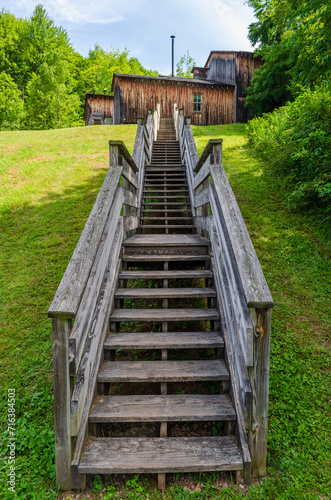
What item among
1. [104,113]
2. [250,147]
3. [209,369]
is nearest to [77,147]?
[250,147]

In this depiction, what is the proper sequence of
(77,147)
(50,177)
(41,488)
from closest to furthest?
(41,488) → (50,177) → (77,147)

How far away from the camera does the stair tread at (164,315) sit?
9.52ft

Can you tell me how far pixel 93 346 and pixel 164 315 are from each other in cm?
85

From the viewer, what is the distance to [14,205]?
22.2ft

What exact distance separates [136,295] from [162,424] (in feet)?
4.29

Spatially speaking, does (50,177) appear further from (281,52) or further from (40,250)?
(281,52)

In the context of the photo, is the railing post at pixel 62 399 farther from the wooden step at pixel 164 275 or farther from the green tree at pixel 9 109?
the green tree at pixel 9 109

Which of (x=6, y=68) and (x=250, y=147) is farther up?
(x=6, y=68)

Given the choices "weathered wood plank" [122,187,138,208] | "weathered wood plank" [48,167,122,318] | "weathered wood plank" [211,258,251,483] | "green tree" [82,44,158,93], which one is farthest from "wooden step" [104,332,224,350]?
"green tree" [82,44,158,93]

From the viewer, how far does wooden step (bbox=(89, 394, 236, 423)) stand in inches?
85.7

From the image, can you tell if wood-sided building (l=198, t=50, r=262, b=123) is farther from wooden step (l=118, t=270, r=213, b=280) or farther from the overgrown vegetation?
wooden step (l=118, t=270, r=213, b=280)

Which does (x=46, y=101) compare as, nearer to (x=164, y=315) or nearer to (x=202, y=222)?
(x=202, y=222)

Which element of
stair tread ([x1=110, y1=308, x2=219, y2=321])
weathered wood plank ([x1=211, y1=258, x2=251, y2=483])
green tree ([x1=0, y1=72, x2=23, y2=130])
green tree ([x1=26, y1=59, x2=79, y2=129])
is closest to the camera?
weathered wood plank ([x1=211, y1=258, x2=251, y2=483])

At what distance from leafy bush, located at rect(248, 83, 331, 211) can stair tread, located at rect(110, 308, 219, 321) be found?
3532 mm
